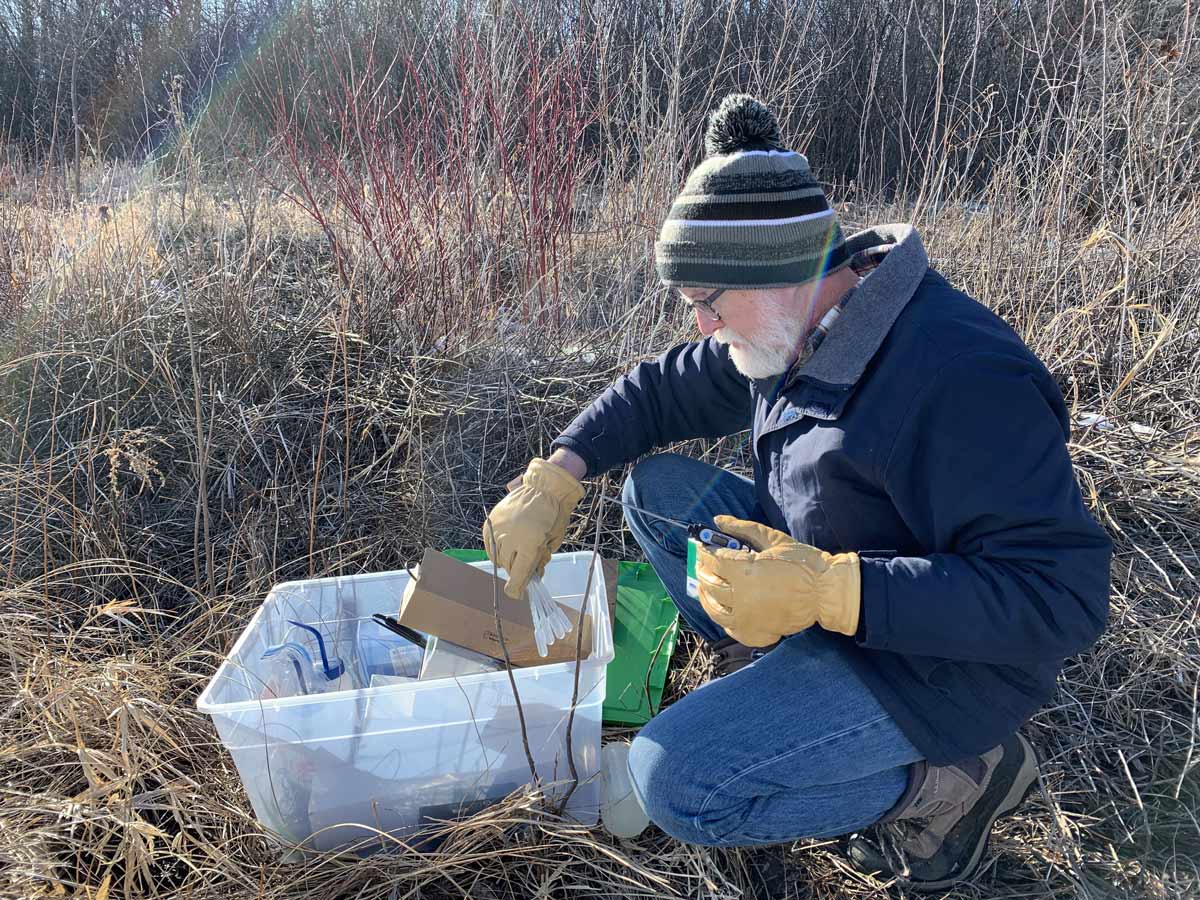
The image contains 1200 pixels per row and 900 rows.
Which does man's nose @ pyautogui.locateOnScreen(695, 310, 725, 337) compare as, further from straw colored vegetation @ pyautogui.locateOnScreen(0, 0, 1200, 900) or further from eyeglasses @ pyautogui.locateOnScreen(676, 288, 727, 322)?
straw colored vegetation @ pyautogui.locateOnScreen(0, 0, 1200, 900)

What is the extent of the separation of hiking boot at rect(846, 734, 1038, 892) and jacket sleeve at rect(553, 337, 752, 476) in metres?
0.89

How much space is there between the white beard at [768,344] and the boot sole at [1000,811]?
0.86 metres

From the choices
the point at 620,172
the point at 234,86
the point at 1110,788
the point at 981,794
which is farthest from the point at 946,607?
the point at 234,86

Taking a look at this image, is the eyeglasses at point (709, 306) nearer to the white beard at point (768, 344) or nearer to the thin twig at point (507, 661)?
the white beard at point (768, 344)

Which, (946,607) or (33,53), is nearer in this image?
(946,607)

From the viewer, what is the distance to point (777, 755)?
136 centimetres

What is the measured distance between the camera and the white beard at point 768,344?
1449mm

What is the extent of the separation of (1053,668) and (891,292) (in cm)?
71

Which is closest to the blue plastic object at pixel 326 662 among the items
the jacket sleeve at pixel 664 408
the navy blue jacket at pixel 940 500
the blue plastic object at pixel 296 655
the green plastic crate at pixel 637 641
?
the blue plastic object at pixel 296 655

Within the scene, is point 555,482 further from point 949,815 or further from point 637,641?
point 949,815

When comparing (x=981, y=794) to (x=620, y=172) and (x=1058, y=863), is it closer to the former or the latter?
(x=1058, y=863)

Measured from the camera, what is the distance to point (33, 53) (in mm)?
7859

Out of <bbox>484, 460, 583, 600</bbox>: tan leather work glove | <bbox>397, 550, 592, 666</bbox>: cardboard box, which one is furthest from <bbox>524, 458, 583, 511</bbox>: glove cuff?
<bbox>397, 550, 592, 666</bbox>: cardboard box

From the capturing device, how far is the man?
3.86 ft
